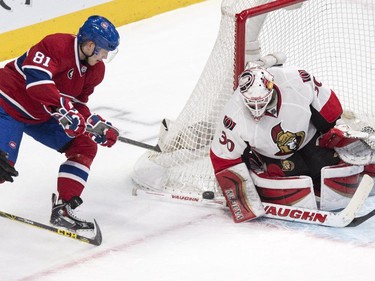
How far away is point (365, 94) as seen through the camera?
16.5 feet

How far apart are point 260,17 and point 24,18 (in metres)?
2.05

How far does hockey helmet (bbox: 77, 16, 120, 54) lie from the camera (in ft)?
13.2

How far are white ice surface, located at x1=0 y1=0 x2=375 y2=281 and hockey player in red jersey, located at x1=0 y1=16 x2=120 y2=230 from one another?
0.59 ft

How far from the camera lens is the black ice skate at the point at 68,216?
4.15 m

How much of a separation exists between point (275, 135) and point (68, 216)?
0.88 metres

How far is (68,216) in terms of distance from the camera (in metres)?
4.17

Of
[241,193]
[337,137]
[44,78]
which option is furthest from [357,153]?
[44,78]

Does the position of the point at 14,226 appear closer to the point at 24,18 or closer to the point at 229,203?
the point at 229,203

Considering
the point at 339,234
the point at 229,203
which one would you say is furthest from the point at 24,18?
the point at 339,234

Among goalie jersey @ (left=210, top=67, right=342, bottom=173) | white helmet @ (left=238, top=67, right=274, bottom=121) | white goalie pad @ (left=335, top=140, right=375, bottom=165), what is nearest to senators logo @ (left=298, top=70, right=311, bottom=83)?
goalie jersey @ (left=210, top=67, right=342, bottom=173)

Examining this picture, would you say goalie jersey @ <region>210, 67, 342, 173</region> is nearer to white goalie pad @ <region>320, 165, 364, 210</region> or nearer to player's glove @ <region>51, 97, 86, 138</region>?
white goalie pad @ <region>320, 165, 364, 210</region>

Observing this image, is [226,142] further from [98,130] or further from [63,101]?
[63,101]

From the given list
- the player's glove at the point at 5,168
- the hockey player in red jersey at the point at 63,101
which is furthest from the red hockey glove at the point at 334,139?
the player's glove at the point at 5,168

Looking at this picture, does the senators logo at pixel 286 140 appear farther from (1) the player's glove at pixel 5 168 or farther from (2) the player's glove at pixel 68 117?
(1) the player's glove at pixel 5 168
